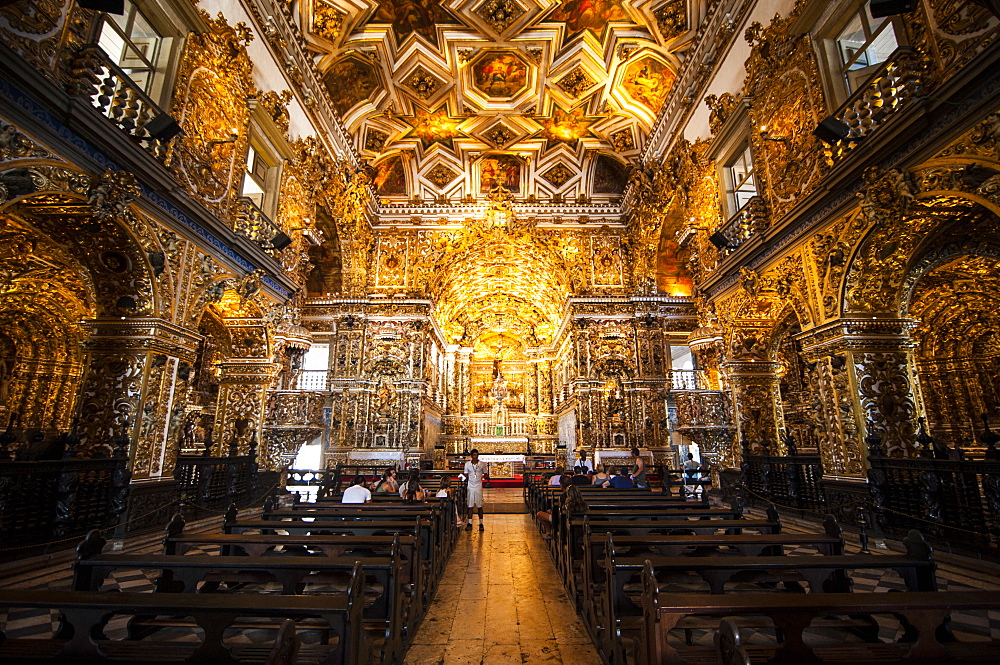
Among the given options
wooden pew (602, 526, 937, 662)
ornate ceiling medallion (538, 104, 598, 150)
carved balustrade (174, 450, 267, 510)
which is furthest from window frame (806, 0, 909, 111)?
carved balustrade (174, 450, 267, 510)

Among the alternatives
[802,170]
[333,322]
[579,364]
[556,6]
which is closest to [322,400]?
[333,322]

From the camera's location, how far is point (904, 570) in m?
2.88

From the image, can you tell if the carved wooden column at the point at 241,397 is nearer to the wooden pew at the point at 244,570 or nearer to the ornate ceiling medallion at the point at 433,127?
the wooden pew at the point at 244,570

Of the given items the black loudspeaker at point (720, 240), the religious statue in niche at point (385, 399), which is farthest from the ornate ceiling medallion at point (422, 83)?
the religious statue in niche at point (385, 399)

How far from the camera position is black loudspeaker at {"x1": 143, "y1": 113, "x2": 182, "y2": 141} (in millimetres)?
7262

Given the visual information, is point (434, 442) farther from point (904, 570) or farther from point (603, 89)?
point (904, 570)

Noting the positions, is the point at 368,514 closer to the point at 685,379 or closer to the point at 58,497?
the point at 58,497

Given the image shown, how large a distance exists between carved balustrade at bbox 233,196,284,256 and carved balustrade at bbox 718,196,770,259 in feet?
35.2

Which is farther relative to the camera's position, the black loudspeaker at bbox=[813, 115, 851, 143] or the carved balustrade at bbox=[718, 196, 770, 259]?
the carved balustrade at bbox=[718, 196, 770, 259]

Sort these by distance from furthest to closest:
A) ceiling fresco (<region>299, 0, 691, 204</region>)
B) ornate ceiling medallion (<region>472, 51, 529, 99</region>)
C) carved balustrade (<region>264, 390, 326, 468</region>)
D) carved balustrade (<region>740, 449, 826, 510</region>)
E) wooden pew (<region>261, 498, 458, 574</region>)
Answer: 1. carved balustrade (<region>264, 390, 326, 468</region>)
2. ornate ceiling medallion (<region>472, 51, 529, 99</region>)
3. ceiling fresco (<region>299, 0, 691, 204</region>)
4. carved balustrade (<region>740, 449, 826, 510</region>)
5. wooden pew (<region>261, 498, 458, 574</region>)

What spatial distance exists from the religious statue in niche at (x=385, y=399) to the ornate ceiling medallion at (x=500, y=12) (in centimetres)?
1277

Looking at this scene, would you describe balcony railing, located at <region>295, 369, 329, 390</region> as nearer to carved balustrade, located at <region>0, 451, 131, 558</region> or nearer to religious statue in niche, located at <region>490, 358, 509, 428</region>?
religious statue in niche, located at <region>490, 358, 509, 428</region>

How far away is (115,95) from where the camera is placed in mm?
6672

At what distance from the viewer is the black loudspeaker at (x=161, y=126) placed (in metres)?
7.26
